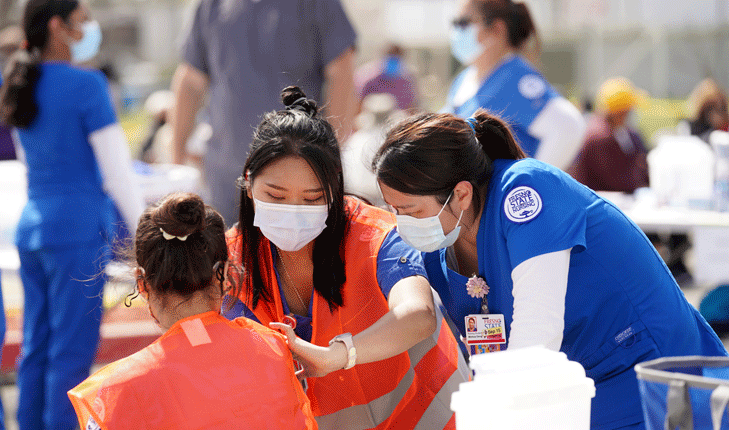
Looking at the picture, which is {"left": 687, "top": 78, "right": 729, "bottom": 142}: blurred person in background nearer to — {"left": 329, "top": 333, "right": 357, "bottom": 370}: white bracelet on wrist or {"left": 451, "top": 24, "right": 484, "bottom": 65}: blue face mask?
{"left": 451, "top": 24, "right": 484, "bottom": 65}: blue face mask

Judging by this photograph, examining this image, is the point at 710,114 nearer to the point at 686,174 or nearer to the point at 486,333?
the point at 686,174

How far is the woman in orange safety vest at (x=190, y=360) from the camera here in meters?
1.47

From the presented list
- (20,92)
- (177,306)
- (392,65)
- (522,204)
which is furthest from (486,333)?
(392,65)

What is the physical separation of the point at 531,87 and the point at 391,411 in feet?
6.01

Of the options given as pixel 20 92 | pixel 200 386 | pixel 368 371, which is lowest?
pixel 368 371

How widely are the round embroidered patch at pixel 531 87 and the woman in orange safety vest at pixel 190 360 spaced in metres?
2.00

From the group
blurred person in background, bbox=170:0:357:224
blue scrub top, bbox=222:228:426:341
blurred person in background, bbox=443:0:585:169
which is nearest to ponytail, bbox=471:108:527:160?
blue scrub top, bbox=222:228:426:341

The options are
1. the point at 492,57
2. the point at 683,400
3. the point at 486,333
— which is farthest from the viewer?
the point at 492,57

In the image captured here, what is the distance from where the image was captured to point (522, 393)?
122cm

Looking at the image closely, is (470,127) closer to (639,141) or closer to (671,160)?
(671,160)

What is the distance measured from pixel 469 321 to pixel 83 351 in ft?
5.48

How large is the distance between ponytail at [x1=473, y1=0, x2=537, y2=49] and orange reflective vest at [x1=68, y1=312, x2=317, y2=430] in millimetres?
2276

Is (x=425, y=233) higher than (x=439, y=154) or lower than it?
lower

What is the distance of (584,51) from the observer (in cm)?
1595
